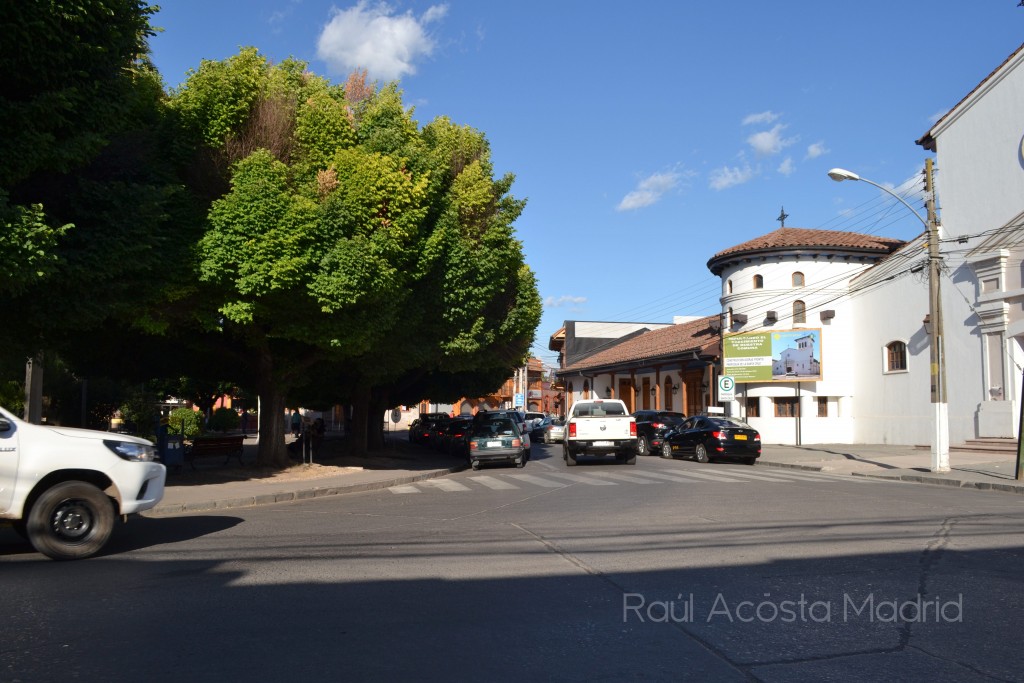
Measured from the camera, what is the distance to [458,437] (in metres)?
30.1

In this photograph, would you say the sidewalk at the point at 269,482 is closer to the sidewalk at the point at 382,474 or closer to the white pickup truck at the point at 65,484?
the sidewalk at the point at 382,474

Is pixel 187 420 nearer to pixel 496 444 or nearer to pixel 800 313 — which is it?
pixel 496 444

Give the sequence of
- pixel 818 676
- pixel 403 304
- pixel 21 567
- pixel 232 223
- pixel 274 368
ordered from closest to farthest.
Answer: pixel 818 676, pixel 21 567, pixel 232 223, pixel 403 304, pixel 274 368

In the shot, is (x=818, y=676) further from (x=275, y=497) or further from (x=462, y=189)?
(x=462, y=189)

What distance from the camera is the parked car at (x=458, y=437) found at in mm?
29267

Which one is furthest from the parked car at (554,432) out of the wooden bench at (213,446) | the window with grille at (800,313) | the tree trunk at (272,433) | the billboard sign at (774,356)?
the tree trunk at (272,433)

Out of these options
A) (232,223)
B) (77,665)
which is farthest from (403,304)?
(77,665)

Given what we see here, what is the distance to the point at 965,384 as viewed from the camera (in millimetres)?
25906

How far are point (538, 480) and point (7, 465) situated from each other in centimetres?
1207

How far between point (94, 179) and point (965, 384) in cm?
2496

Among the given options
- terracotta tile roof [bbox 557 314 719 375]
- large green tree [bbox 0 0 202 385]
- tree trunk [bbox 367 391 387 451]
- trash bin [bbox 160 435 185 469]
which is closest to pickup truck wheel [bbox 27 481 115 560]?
large green tree [bbox 0 0 202 385]

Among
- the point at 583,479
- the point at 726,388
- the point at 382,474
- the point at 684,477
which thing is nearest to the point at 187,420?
the point at 382,474

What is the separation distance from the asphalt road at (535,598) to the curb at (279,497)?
3.35 ft

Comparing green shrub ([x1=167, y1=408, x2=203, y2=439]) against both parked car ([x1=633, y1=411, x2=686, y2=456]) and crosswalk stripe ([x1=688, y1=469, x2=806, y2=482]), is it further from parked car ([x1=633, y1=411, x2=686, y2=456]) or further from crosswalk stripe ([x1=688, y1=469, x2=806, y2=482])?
crosswalk stripe ([x1=688, y1=469, x2=806, y2=482])
